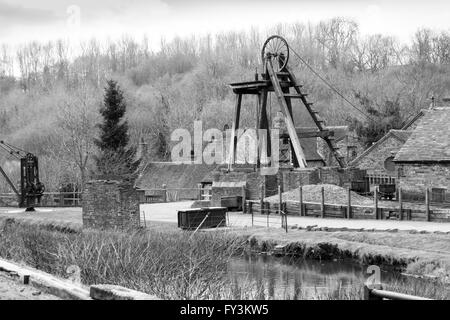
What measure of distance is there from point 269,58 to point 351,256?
55.4 feet

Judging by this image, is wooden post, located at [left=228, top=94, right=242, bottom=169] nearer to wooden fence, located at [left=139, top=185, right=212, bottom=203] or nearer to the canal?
wooden fence, located at [left=139, top=185, right=212, bottom=203]

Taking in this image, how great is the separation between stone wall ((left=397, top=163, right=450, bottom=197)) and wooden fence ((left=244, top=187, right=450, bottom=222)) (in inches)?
61.8

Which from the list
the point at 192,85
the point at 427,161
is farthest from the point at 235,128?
the point at 192,85

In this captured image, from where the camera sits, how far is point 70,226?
27000 mm

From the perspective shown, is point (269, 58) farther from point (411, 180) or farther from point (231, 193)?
point (411, 180)

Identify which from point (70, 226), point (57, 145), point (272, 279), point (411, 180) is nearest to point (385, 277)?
point (272, 279)

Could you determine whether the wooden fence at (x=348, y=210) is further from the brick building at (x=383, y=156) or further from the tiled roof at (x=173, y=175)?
the tiled roof at (x=173, y=175)

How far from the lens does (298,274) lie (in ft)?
61.8

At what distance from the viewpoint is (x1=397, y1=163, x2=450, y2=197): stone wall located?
3128cm

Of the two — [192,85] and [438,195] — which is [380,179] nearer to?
[438,195]

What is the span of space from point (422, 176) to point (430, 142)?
1756mm

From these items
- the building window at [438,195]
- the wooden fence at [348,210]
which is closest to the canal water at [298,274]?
the wooden fence at [348,210]

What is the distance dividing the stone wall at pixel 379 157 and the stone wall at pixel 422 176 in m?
13.6

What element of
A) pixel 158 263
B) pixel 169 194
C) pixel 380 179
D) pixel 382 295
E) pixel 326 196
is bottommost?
pixel 169 194
